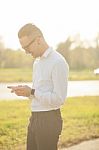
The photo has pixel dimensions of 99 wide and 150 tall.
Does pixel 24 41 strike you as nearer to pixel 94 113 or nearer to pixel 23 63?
pixel 23 63

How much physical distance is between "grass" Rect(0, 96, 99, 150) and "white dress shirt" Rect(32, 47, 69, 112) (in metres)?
1.51

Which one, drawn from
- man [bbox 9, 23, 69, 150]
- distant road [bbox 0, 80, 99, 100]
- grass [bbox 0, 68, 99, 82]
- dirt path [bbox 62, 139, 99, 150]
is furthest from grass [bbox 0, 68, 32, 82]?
man [bbox 9, 23, 69, 150]

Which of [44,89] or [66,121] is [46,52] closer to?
[44,89]

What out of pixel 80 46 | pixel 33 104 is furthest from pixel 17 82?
pixel 33 104

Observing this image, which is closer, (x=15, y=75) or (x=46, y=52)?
(x=46, y=52)

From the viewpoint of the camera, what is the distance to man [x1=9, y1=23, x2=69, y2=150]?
1879 mm

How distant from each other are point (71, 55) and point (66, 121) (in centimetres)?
65

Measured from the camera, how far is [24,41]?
1.93 meters

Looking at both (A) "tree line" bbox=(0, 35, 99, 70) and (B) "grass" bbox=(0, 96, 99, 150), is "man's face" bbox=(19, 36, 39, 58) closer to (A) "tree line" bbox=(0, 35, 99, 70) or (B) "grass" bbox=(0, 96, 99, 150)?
(A) "tree line" bbox=(0, 35, 99, 70)

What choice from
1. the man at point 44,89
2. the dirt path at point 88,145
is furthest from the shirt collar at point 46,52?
the dirt path at point 88,145

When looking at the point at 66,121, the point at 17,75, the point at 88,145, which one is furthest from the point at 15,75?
the point at 88,145

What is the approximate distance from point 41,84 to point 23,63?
1532 mm

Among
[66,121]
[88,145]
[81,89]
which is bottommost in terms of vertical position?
[88,145]

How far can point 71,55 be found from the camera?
376cm
